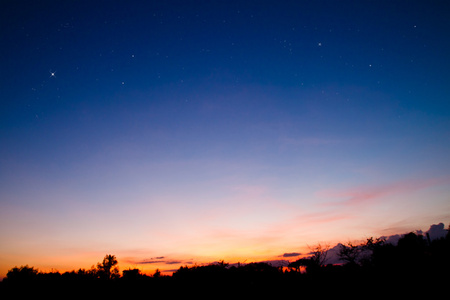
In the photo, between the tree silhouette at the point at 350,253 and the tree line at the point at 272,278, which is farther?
the tree silhouette at the point at 350,253

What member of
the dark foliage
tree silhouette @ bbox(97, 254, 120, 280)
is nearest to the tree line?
the dark foliage

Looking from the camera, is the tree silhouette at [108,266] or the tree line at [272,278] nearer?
the tree line at [272,278]

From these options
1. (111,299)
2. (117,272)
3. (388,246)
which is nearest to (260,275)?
(111,299)

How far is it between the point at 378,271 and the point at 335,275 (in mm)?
4207

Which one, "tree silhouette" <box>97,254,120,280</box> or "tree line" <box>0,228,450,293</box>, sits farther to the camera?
"tree silhouette" <box>97,254,120,280</box>

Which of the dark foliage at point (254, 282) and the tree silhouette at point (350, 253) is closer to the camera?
the dark foliage at point (254, 282)

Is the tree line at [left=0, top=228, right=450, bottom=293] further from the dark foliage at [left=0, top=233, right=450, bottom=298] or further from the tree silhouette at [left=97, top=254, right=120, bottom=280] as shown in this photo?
the tree silhouette at [left=97, top=254, right=120, bottom=280]

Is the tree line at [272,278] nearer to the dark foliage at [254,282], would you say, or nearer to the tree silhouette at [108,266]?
the dark foliage at [254,282]

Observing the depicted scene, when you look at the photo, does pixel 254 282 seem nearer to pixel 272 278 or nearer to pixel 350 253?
pixel 272 278

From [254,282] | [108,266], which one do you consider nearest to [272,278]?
→ [254,282]

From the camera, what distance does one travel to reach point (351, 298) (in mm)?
19641

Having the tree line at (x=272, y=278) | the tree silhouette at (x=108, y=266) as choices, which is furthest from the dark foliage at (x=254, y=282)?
the tree silhouette at (x=108, y=266)

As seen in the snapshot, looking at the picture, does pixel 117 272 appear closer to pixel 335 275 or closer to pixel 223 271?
pixel 223 271

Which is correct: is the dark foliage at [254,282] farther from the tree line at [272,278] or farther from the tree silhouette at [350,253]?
the tree silhouette at [350,253]
